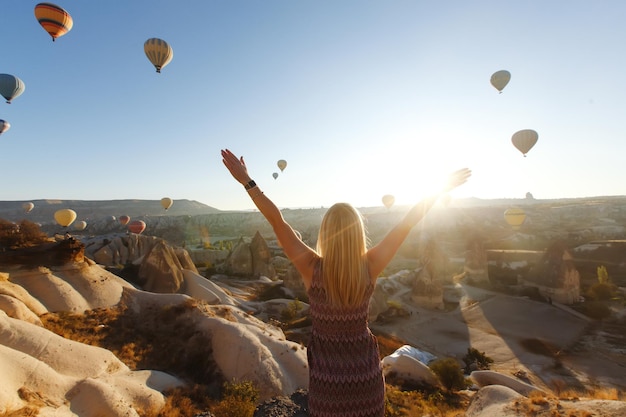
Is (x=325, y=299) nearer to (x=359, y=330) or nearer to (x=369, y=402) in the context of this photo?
(x=359, y=330)

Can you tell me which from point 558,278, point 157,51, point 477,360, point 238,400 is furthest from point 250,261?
point 558,278

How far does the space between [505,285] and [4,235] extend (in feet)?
115

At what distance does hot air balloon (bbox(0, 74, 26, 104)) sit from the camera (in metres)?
23.4

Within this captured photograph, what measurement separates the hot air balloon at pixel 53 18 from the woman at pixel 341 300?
24103mm

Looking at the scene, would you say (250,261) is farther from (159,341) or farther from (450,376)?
(450,376)

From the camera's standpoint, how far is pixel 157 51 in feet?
66.9

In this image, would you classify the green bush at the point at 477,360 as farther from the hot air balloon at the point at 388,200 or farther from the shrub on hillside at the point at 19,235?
the hot air balloon at the point at 388,200

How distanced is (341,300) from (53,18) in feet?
82.0

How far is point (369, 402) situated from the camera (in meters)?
2.20

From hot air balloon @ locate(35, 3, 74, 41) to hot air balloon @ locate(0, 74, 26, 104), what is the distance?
303 inches

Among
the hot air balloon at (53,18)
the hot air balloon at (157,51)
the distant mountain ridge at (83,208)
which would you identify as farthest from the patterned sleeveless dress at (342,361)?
the distant mountain ridge at (83,208)

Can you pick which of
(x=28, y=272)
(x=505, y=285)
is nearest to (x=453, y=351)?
(x=505, y=285)

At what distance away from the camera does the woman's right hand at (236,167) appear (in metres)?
2.34

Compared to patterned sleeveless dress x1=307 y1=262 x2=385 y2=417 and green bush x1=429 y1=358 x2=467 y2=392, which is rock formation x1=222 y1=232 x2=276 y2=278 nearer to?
green bush x1=429 y1=358 x2=467 y2=392
